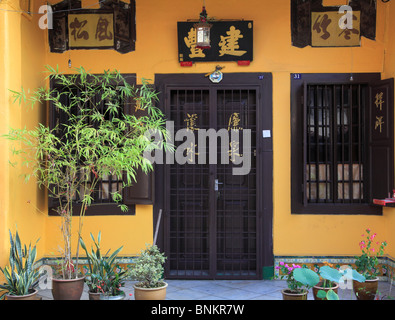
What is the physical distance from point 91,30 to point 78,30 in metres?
0.17

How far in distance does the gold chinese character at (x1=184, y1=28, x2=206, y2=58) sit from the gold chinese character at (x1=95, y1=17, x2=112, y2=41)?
1012 millimetres

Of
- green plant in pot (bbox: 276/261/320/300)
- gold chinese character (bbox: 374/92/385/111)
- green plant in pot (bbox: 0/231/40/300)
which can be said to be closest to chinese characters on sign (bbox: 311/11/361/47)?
gold chinese character (bbox: 374/92/385/111)

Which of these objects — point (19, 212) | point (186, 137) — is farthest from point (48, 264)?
point (186, 137)

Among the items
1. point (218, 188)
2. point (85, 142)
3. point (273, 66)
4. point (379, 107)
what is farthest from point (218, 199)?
point (379, 107)

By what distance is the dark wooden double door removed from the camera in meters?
6.41

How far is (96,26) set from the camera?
637cm

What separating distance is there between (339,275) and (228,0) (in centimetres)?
383

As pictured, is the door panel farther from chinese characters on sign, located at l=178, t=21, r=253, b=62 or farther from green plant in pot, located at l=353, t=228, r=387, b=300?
green plant in pot, located at l=353, t=228, r=387, b=300

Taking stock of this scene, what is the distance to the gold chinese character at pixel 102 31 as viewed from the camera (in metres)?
6.35

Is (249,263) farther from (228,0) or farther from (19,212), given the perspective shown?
(228,0)

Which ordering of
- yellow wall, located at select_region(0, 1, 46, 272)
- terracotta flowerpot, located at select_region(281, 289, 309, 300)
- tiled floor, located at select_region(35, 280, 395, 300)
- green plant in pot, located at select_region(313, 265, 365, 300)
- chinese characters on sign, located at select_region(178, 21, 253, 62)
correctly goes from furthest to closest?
chinese characters on sign, located at select_region(178, 21, 253, 62)
tiled floor, located at select_region(35, 280, 395, 300)
yellow wall, located at select_region(0, 1, 46, 272)
terracotta flowerpot, located at select_region(281, 289, 309, 300)
green plant in pot, located at select_region(313, 265, 365, 300)

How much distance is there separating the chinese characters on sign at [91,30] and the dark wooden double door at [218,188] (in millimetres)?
1093

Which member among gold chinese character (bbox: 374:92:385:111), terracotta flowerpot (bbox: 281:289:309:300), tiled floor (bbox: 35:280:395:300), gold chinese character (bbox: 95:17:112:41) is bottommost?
tiled floor (bbox: 35:280:395:300)

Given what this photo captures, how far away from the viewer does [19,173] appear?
560cm
